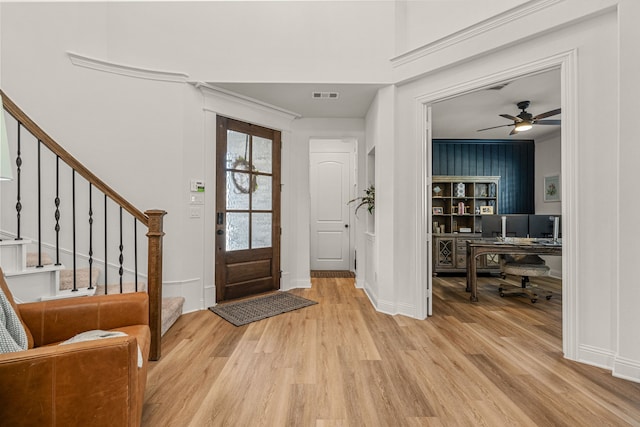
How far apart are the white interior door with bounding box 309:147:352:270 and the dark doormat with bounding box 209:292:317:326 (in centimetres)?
199

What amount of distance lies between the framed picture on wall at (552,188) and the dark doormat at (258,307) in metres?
4.83

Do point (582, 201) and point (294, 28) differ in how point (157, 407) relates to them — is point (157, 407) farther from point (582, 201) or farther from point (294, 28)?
point (294, 28)

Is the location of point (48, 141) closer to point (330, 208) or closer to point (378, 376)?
point (378, 376)

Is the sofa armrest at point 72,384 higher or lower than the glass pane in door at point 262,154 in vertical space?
lower

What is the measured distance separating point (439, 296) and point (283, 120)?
3340 millimetres

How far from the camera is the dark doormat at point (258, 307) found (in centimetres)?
315

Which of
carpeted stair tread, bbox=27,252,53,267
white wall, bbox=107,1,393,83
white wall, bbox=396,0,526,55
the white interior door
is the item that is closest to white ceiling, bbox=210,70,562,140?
white wall, bbox=107,1,393,83

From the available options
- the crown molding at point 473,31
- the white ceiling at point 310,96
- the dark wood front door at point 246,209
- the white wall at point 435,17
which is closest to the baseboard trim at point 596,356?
the crown molding at point 473,31

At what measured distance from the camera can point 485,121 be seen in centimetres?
482

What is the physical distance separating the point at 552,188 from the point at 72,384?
22.4ft

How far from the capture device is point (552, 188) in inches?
213

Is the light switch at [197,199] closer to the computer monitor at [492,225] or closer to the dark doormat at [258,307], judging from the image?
the dark doormat at [258,307]

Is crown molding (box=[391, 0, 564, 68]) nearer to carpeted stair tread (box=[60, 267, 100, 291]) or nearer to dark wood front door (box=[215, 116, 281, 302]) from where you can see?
dark wood front door (box=[215, 116, 281, 302])

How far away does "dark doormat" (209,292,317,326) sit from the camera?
3.15m
